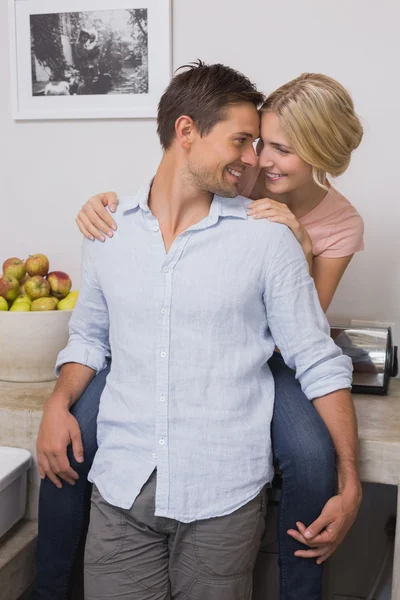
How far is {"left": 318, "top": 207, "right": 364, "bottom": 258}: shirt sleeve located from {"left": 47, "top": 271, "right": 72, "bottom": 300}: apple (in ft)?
2.03

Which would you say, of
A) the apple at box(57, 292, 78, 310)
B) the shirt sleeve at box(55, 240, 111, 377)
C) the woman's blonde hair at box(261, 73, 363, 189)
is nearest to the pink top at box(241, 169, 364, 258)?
the woman's blonde hair at box(261, 73, 363, 189)

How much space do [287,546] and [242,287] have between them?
0.46m

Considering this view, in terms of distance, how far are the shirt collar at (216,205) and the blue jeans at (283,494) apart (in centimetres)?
32

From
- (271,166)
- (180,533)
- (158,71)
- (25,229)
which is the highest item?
(158,71)

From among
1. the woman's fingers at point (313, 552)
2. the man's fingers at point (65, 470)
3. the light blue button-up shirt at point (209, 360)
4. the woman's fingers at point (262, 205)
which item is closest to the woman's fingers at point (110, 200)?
the light blue button-up shirt at point (209, 360)

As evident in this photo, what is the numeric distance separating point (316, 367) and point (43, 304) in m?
0.74

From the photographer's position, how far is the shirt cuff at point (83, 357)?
4.62 ft

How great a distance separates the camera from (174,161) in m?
1.32

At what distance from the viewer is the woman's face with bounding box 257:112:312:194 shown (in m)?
1.39

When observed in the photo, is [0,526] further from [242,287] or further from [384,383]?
[384,383]

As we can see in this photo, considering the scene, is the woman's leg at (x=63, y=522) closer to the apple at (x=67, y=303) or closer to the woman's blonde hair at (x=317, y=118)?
the apple at (x=67, y=303)

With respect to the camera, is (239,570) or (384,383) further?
(384,383)

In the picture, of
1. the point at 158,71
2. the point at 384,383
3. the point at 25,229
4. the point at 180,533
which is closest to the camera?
the point at 180,533

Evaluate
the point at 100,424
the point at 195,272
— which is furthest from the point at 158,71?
the point at 100,424
